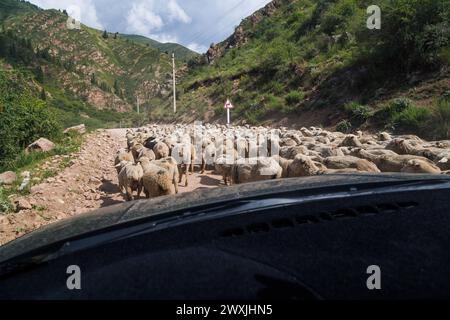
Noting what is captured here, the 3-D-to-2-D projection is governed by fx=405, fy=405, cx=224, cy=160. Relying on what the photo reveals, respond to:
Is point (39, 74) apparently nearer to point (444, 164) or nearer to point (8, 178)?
point (8, 178)

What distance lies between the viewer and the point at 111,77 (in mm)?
94562

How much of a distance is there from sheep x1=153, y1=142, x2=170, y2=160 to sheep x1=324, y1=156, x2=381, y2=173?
443 cm

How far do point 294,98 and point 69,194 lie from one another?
16.0m

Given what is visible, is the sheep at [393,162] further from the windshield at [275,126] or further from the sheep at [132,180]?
the sheep at [132,180]

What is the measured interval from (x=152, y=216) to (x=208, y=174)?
8.92 m

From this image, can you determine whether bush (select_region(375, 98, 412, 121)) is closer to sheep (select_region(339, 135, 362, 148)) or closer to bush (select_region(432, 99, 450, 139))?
bush (select_region(432, 99, 450, 139))

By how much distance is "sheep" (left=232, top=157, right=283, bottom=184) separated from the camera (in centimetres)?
750

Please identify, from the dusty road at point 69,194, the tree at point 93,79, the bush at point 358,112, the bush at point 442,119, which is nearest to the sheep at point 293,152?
the dusty road at point 69,194

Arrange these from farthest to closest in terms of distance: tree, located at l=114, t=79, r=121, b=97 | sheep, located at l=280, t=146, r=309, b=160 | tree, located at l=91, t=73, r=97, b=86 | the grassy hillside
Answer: tree, located at l=114, t=79, r=121, b=97 < tree, located at l=91, t=73, r=97, b=86 < the grassy hillside < sheep, located at l=280, t=146, r=309, b=160

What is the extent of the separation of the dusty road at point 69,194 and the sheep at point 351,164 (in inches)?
104

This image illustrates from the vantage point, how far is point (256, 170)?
7742 mm

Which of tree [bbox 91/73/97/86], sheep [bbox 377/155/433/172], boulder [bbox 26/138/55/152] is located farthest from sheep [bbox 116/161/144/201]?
tree [bbox 91/73/97/86]

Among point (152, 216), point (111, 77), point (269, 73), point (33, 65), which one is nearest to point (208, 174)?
point (152, 216)

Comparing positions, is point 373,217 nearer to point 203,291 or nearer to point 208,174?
point 203,291
